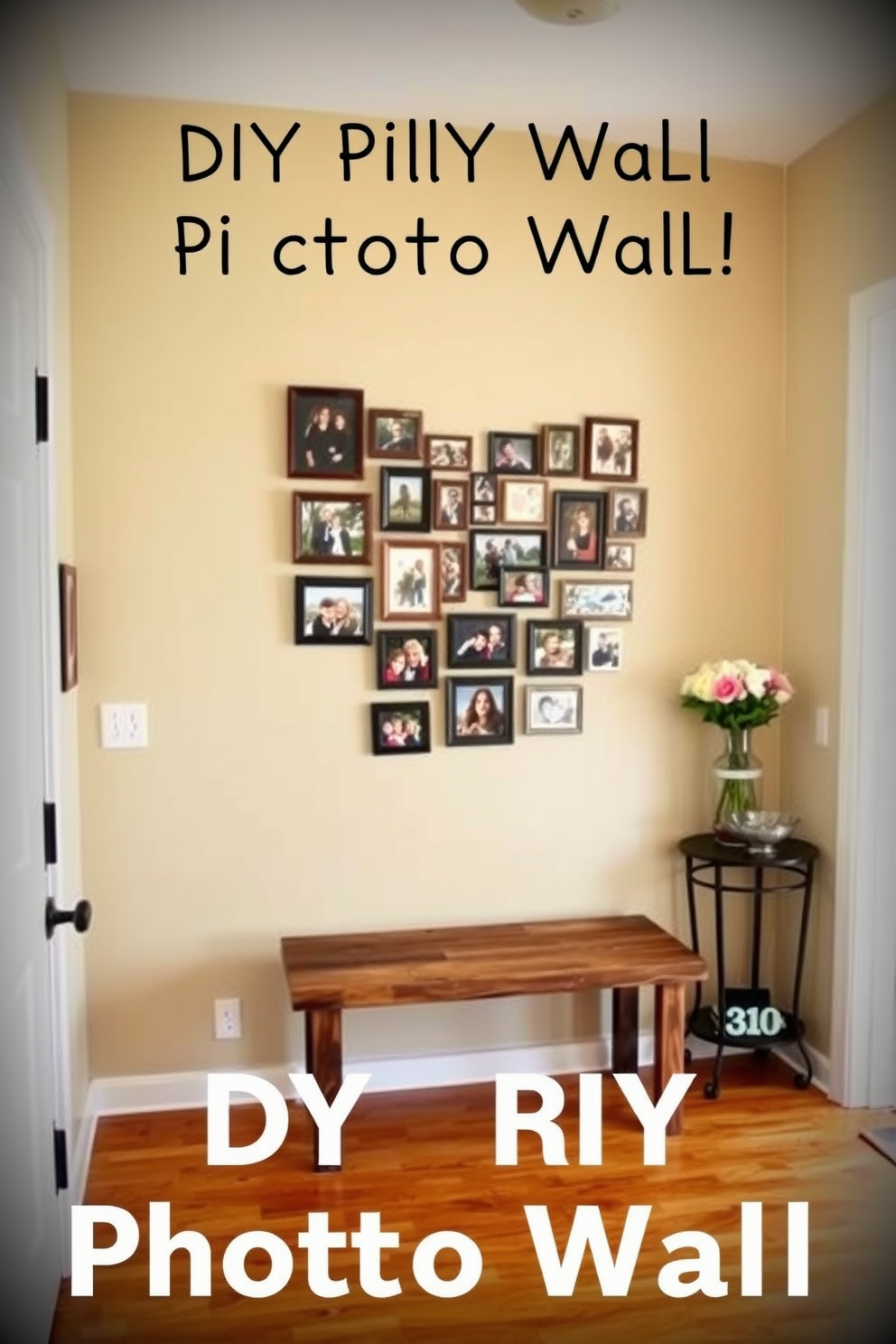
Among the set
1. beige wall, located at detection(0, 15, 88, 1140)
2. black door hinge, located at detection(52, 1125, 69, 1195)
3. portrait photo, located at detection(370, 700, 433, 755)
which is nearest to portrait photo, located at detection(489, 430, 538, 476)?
portrait photo, located at detection(370, 700, 433, 755)

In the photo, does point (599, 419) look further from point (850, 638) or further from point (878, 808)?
point (878, 808)

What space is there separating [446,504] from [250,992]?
1.49 meters

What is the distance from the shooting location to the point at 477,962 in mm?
2727

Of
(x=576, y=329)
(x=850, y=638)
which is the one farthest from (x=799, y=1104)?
(x=576, y=329)

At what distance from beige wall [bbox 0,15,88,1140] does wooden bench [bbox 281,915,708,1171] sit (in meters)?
0.57

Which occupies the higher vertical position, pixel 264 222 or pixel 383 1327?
pixel 264 222

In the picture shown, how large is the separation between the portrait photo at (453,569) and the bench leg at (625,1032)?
49.5 inches

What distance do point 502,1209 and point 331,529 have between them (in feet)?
5.81

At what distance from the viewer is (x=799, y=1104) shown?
2941mm

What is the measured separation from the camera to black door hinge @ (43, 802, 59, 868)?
2.10 metres

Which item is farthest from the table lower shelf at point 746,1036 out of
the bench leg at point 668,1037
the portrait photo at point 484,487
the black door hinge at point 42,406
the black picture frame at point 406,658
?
the black door hinge at point 42,406

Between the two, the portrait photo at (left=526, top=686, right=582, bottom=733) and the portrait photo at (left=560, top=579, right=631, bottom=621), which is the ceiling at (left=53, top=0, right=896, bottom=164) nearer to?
the portrait photo at (left=560, top=579, right=631, bottom=621)

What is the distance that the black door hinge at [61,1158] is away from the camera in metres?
2.21

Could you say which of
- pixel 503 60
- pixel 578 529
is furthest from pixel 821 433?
pixel 503 60
